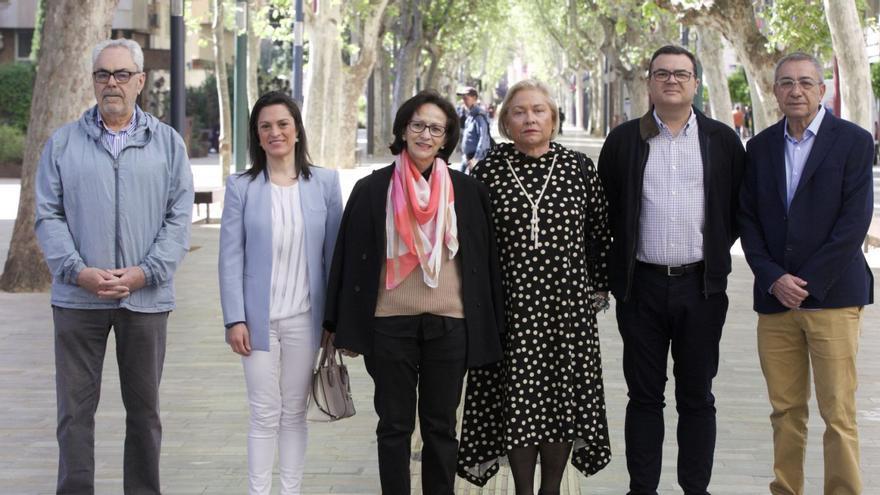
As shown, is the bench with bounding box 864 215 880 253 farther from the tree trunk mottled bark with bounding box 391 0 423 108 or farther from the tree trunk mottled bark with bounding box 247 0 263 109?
the tree trunk mottled bark with bounding box 391 0 423 108

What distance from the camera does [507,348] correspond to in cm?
574

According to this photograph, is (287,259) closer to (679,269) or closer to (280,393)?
(280,393)

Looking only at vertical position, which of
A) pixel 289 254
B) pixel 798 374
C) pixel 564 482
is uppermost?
pixel 289 254

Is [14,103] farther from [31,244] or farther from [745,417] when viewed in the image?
[745,417]

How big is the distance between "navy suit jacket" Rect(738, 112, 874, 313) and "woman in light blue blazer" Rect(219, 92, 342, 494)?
1727mm

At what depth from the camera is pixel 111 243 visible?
5.68m

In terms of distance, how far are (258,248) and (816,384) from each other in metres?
2.29

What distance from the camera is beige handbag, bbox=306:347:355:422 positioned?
5.62 metres

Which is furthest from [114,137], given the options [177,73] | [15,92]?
[15,92]

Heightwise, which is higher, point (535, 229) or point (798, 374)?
point (535, 229)

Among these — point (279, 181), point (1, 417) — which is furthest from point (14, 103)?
point (279, 181)

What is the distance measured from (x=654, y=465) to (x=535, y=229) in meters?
1.25

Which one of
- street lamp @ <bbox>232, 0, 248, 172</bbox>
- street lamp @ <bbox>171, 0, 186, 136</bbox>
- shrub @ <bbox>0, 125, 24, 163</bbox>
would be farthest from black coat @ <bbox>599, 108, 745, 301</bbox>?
shrub @ <bbox>0, 125, 24, 163</bbox>

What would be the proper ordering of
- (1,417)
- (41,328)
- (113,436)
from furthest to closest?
(41,328), (1,417), (113,436)
